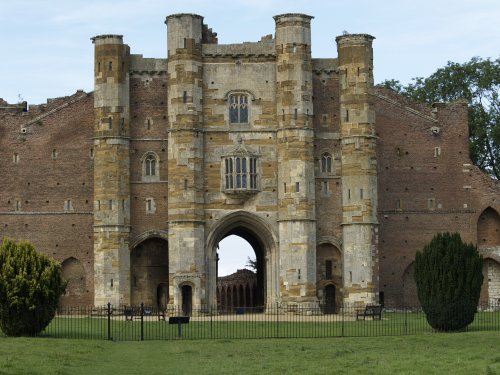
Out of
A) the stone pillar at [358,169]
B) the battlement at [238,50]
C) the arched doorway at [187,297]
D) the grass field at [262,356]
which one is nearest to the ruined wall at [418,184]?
the stone pillar at [358,169]

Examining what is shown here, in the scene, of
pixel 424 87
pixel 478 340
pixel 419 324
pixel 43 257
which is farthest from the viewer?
pixel 424 87

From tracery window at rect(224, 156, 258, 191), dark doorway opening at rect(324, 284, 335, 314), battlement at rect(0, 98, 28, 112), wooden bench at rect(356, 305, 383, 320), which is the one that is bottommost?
wooden bench at rect(356, 305, 383, 320)

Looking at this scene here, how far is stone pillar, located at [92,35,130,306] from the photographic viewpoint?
7606cm

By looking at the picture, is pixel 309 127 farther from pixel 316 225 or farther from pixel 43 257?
pixel 43 257

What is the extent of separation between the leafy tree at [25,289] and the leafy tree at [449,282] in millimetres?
15175

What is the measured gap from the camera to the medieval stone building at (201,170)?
7612 centimetres

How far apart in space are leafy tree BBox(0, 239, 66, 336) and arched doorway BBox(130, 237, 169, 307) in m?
23.0

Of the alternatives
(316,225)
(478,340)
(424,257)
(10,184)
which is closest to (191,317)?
(316,225)

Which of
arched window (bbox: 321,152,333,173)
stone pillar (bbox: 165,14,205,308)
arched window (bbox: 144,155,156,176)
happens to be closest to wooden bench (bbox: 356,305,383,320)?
arched window (bbox: 321,152,333,173)

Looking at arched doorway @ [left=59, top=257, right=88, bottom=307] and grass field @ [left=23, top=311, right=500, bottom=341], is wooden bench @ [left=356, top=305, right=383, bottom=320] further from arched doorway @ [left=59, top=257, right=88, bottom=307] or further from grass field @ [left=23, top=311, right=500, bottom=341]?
arched doorway @ [left=59, top=257, right=88, bottom=307]

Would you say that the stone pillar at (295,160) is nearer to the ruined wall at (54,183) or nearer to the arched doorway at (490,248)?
the ruined wall at (54,183)

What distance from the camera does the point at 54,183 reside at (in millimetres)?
78938

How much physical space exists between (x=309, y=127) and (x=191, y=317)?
12.6m

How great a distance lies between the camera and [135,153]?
77312 millimetres
